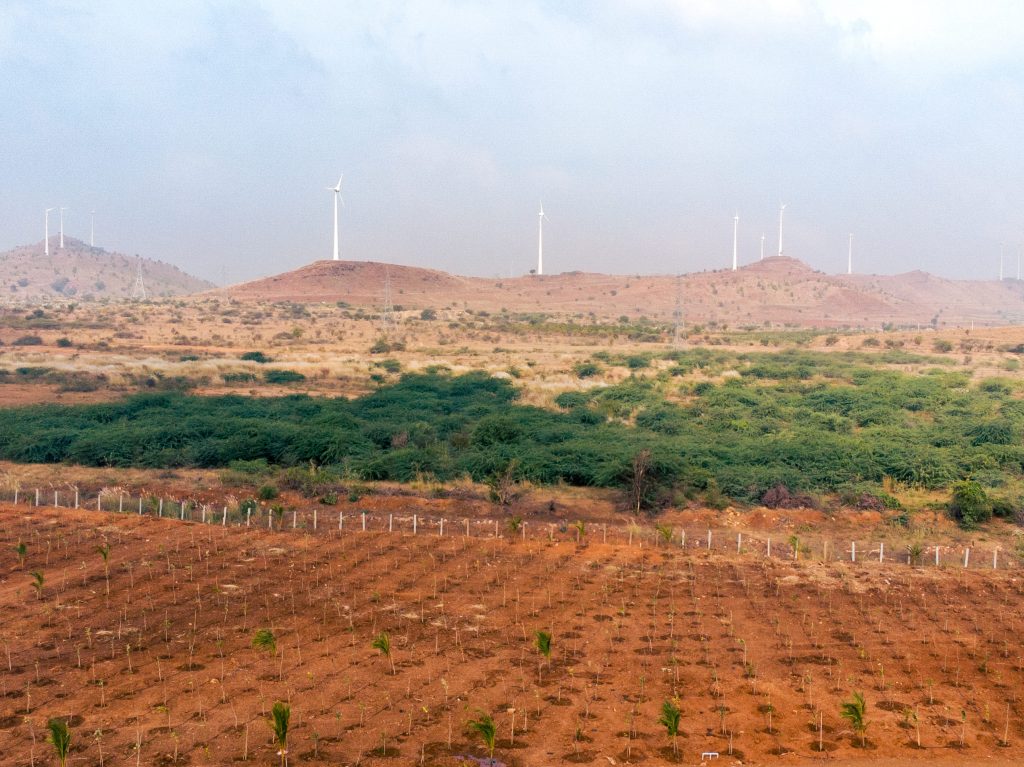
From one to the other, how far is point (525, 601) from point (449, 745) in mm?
6013

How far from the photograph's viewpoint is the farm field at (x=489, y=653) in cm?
1129

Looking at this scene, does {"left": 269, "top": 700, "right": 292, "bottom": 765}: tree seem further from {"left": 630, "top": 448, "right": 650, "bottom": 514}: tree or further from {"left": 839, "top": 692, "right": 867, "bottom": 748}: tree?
{"left": 630, "top": 448, "right": 650, "bottom": 514}: tree

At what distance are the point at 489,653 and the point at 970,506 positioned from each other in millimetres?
16850

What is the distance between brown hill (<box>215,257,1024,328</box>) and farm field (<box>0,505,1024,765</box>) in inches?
3985

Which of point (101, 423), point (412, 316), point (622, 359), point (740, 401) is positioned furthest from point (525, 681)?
point (412, 316)

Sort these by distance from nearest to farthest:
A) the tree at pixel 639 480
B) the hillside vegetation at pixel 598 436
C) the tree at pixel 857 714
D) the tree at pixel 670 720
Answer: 1. the tree at pixel 670 720
2. the tree at pixel 857 714
3. the tree at pixel 639 480
4. the hillside vegetation at pixel 598 436

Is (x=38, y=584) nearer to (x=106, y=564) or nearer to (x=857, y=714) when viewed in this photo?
(x=106, y=564)

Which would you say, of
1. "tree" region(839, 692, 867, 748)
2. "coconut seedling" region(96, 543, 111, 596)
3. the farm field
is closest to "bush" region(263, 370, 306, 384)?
the farm field

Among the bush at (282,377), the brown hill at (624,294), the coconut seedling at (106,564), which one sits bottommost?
the coconut seedling at (106,564)

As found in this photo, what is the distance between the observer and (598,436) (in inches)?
1373

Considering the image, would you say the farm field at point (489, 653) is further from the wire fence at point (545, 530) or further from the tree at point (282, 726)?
the wire fence at point (545, 530)

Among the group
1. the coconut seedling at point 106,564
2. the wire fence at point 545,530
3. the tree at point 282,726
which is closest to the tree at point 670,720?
the tree at point 282,726

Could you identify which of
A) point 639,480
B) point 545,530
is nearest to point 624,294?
point 639,480

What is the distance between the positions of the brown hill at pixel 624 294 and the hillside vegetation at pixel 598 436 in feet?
257
